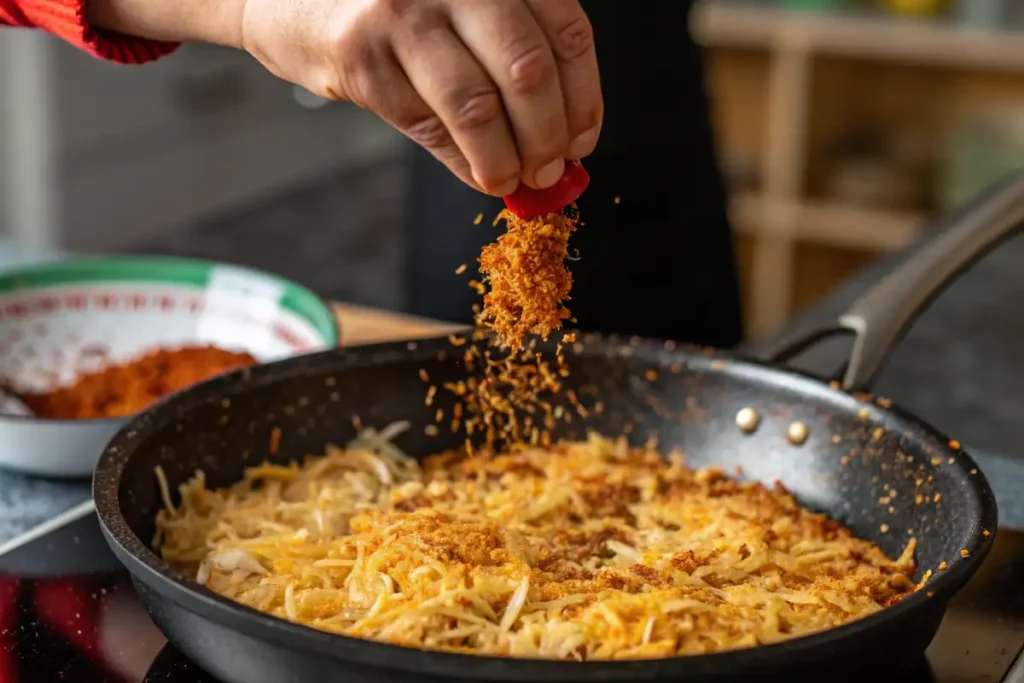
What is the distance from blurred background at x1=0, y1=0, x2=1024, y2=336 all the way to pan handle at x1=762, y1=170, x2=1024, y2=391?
2350 millimetres

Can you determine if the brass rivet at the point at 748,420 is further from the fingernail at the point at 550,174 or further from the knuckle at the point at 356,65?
the knuckle at the point at 356,65

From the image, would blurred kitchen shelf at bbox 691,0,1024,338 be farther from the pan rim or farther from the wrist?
the pan rim

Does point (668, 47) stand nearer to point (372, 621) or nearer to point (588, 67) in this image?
point (588, 67)

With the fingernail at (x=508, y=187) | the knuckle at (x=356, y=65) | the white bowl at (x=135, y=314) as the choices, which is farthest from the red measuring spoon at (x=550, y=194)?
the white bowl at (x=135, y=314)

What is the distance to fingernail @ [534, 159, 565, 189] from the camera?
0.87 meters

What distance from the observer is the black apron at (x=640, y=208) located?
210 centimetres

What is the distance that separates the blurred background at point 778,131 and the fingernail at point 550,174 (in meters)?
2.85

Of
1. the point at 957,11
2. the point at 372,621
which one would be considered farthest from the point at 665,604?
the point at 957,11

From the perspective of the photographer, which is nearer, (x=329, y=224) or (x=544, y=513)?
(x=544, y=513)

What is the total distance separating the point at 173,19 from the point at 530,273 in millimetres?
362

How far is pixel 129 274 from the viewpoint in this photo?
1587mm

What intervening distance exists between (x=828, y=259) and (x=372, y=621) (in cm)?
338

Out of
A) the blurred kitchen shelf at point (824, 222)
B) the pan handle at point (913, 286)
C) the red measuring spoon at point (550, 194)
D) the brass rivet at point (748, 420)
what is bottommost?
the blurred kitchen shelf at point (824, 222)

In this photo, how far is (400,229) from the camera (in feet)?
17.3
